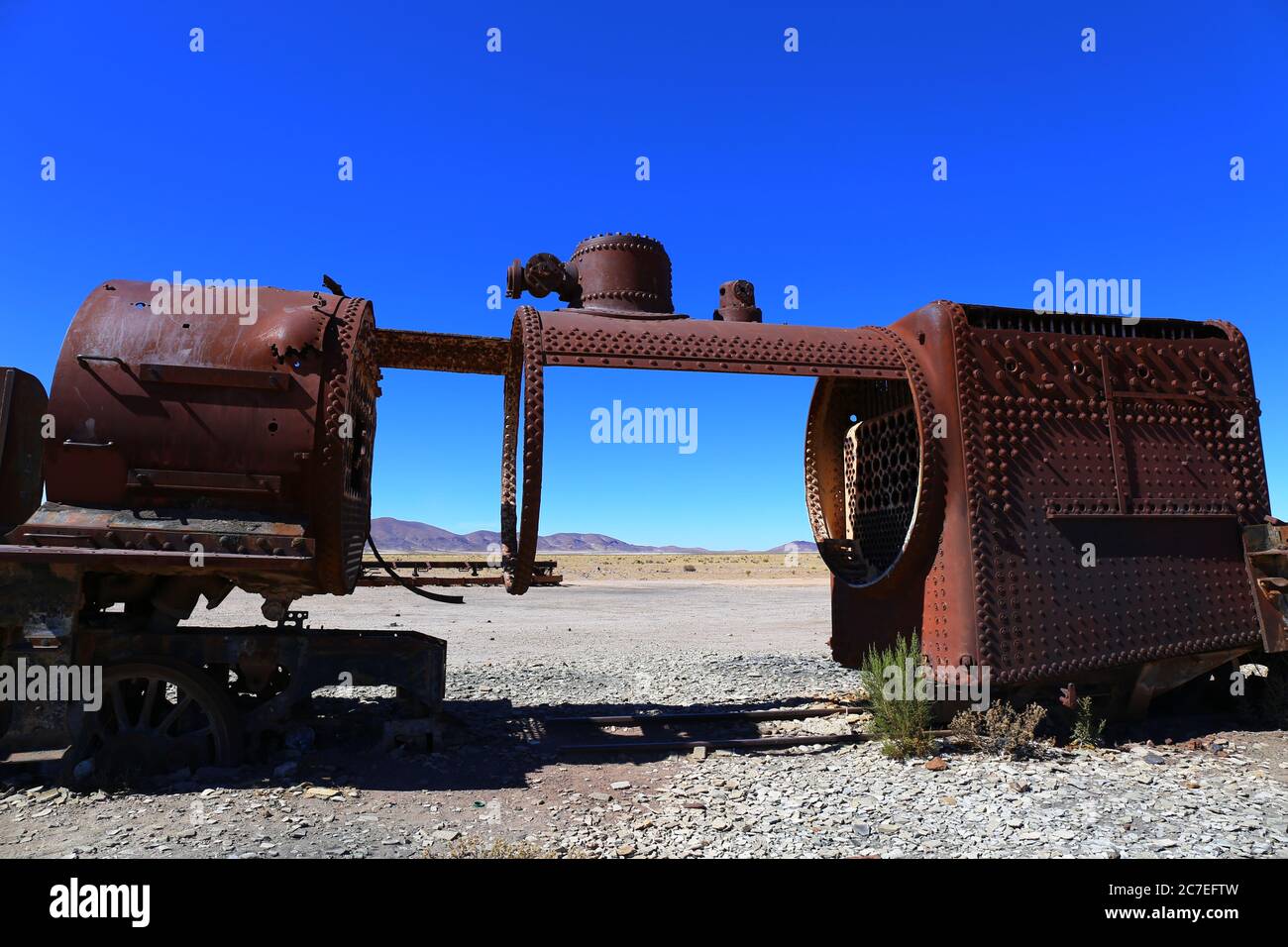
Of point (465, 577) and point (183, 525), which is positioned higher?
point (183, 525)

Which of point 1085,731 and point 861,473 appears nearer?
point 1085,731

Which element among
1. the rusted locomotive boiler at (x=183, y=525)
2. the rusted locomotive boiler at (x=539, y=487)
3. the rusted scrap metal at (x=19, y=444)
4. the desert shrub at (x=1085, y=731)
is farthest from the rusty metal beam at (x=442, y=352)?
the desert shrub at (x=1085, y=731)

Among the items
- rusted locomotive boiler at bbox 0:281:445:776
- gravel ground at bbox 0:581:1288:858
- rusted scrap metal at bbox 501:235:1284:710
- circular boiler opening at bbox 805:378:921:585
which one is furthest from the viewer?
circular boiler opening at bbox 805:378:921:585

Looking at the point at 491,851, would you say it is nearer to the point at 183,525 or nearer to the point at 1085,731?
the point at 183,525

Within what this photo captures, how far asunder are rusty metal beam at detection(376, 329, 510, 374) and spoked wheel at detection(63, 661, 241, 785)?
349 cm

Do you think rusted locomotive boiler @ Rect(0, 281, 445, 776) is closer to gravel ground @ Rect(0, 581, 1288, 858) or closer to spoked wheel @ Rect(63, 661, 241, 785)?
spoked wheel @ Rect(63, 661, 241, 785)

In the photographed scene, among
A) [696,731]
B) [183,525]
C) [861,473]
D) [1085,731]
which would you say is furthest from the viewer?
[861,473]

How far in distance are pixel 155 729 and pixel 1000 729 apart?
267 inches

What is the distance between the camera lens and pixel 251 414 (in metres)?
5.76

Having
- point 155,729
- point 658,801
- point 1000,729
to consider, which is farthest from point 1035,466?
point 155,729

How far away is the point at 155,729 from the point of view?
18.9 ft

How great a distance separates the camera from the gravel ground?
4.64 m

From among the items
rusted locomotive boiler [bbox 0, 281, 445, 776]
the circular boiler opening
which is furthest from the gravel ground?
the circular boiler opening

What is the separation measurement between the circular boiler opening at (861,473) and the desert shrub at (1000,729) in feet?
5.56
